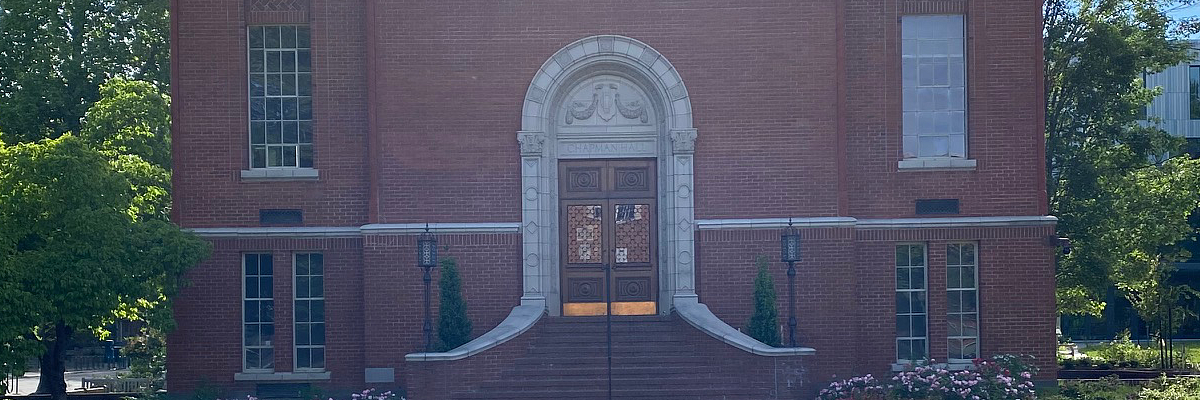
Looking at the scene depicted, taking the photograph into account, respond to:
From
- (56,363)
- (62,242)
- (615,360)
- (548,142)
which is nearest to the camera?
(62,242)

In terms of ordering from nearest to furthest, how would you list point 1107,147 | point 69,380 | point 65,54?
1. point 1107,147
2. point 65,54
3. point 69,380

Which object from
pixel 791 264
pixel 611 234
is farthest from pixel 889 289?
pixel 611 234

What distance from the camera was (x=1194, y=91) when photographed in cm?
4756

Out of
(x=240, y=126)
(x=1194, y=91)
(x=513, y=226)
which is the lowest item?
(x=513, y=226)

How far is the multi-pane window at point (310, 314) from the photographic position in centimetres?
2127

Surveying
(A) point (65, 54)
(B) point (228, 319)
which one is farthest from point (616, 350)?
(A) point (65, 54)

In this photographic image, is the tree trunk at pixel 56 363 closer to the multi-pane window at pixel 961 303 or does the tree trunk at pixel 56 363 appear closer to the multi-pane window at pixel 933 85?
the multi-pane window at pixel 933 85

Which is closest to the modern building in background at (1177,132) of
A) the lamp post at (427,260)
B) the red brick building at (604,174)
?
the red brick building at (604,174)

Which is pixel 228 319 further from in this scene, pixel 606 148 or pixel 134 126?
pixel 606 148

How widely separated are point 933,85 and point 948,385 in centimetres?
539

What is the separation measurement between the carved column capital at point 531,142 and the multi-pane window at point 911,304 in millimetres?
6019

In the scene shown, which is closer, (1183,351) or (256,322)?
(256,322)

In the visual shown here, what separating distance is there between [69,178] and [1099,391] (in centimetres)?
1577

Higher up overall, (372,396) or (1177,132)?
(1177,132)
